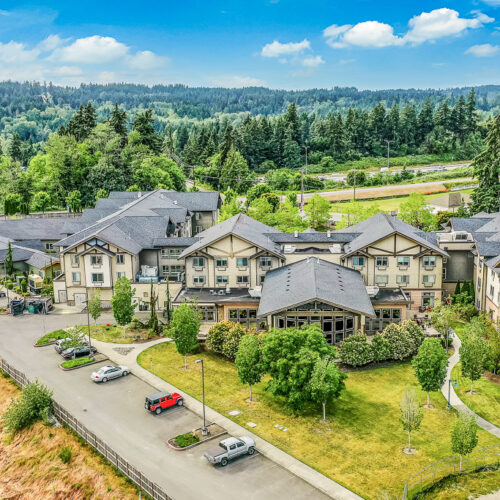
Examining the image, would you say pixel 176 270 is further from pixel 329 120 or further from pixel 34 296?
pixel 329 120

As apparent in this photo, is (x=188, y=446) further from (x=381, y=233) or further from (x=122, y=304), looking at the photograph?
(x=381, y=233)

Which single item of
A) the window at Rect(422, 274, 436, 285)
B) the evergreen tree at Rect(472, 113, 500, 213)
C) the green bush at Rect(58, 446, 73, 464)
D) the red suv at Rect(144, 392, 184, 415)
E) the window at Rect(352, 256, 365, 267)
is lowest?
the green bush at Rect(58, 446, 73, 464)

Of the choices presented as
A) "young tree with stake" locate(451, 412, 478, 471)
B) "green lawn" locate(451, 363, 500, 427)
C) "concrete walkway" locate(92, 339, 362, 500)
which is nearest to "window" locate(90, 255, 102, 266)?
"concrete walkway" locate(92, 339, 362, 500)

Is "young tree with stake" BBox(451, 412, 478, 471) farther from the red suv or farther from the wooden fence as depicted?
the red suv

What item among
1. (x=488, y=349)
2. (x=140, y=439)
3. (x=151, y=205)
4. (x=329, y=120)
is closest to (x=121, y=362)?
(x=140, y=439)

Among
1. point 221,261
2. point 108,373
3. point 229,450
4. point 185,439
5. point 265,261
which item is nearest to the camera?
point 229,450

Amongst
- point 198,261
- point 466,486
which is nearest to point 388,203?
point 198,261
